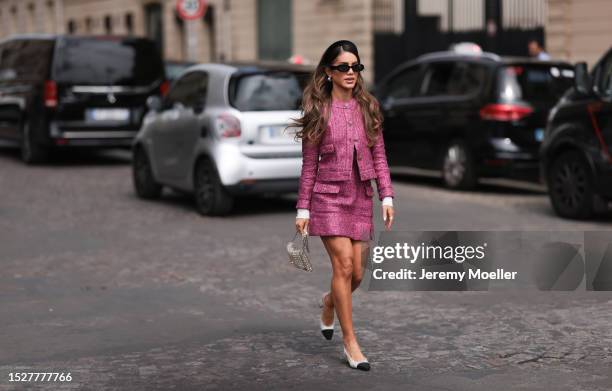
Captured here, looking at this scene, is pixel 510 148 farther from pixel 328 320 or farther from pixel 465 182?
pixel 328 320

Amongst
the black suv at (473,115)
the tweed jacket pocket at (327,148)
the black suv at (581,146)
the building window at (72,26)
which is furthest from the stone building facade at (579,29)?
the building window at (72,26)

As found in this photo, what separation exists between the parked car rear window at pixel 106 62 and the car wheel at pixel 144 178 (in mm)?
4248

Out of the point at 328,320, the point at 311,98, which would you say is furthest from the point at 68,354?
the point at 311,98

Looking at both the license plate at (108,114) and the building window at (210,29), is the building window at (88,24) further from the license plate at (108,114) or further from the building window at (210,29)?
the license plate at (108,114)

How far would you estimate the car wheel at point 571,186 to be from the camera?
11.3m

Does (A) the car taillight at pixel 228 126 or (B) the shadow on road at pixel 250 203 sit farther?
(B) the shadow on road at pixel 250 203

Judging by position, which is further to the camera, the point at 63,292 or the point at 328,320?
the point at 63,292

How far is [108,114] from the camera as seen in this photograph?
1798 cm

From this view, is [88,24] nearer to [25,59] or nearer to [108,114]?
[25,59]

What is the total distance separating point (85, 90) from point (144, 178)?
451cm

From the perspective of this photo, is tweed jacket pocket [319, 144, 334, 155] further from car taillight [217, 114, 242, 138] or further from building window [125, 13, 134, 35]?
building window [125, 13, 134, 35]

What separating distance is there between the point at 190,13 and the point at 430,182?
8.67 meters

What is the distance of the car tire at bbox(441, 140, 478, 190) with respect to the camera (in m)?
14.2

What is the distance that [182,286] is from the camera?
8203 mm
